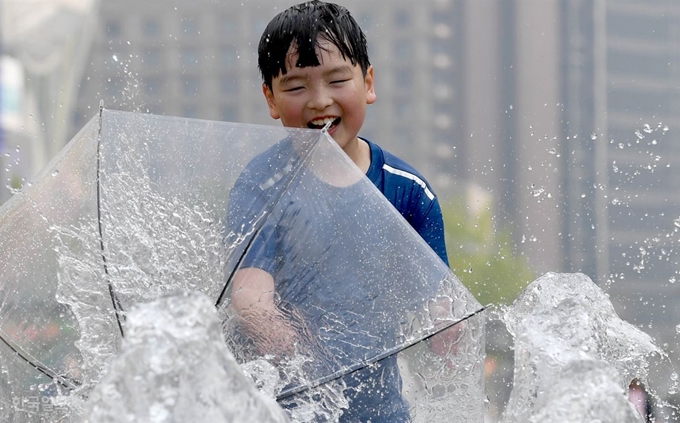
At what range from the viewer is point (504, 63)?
854 centimetres

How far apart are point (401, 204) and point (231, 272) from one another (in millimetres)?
417

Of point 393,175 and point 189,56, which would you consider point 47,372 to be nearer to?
point 393,175

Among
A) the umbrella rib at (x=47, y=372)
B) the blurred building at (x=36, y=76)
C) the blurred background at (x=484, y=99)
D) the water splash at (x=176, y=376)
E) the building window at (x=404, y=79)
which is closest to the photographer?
the water splash at (x=176, y=376)

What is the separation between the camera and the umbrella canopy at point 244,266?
1.35 metres

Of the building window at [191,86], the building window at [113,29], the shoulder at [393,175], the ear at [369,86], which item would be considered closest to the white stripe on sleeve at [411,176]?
the shoulder at [393,175]

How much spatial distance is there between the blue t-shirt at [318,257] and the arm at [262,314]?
1cm

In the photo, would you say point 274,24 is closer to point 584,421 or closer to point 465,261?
point 584,421

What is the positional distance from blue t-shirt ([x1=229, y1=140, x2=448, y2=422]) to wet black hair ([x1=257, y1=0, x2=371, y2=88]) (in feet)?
0.82

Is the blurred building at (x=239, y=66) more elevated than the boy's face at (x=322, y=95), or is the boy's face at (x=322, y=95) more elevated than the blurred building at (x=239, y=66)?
the boy's face at (x=322, y=95)

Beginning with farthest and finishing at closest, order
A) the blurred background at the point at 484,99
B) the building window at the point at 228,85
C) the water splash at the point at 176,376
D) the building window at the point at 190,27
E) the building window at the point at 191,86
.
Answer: the building window at the point at 190,27, the building window at the point at 191,86, the building window at the point at 228,85, the blurred background at the point at 484,99, the water splash at the point at 176,376

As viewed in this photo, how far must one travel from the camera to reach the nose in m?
1.60

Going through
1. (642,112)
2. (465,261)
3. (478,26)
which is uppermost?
(478,26)

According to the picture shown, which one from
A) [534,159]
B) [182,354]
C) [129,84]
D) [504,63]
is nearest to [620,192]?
[534,159]

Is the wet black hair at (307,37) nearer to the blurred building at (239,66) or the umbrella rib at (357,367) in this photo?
the umbrella rib at (357,367)
